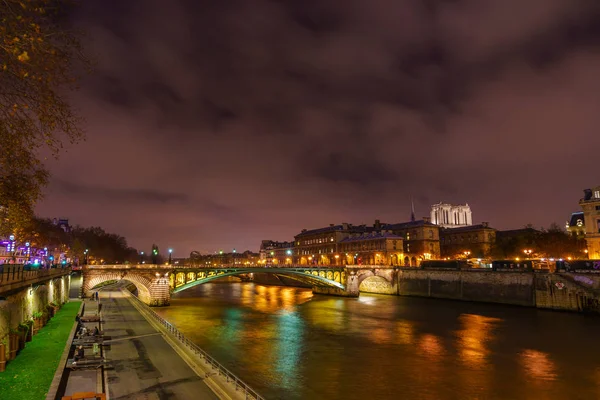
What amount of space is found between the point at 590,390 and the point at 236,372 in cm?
2126

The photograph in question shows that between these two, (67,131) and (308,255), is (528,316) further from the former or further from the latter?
(308,255)

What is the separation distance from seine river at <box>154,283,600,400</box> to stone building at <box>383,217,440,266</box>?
68000 mm

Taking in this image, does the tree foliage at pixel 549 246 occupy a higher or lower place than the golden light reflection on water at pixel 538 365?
higher

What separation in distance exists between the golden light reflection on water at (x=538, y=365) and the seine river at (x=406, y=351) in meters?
0.07

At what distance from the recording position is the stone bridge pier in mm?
64500

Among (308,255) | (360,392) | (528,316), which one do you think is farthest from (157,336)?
(308,255)

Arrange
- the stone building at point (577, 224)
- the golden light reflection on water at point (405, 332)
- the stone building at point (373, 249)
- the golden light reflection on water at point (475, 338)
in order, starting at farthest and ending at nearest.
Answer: the stone building at point (373, 249), the stone building at point (577, 224), the golden light reflection on water at point (405, 332), the golden light reflection on water at point (475, 338)

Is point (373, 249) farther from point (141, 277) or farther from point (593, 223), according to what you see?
point (141, 277)

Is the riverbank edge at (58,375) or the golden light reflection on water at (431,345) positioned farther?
the golden light reflection on water at (431,345)

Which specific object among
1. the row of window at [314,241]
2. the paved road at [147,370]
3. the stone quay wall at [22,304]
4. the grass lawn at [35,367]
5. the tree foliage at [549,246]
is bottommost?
the paved road at [147,370]

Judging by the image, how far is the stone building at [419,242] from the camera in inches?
5030

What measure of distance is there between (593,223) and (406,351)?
7561cm

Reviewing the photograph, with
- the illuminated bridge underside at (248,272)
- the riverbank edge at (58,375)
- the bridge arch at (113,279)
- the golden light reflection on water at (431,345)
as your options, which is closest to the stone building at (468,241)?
the illuminated bridge underside at (248,272)

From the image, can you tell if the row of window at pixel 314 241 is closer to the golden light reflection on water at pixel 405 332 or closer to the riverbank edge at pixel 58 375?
the golden light reflection on water at pixel 405 332
